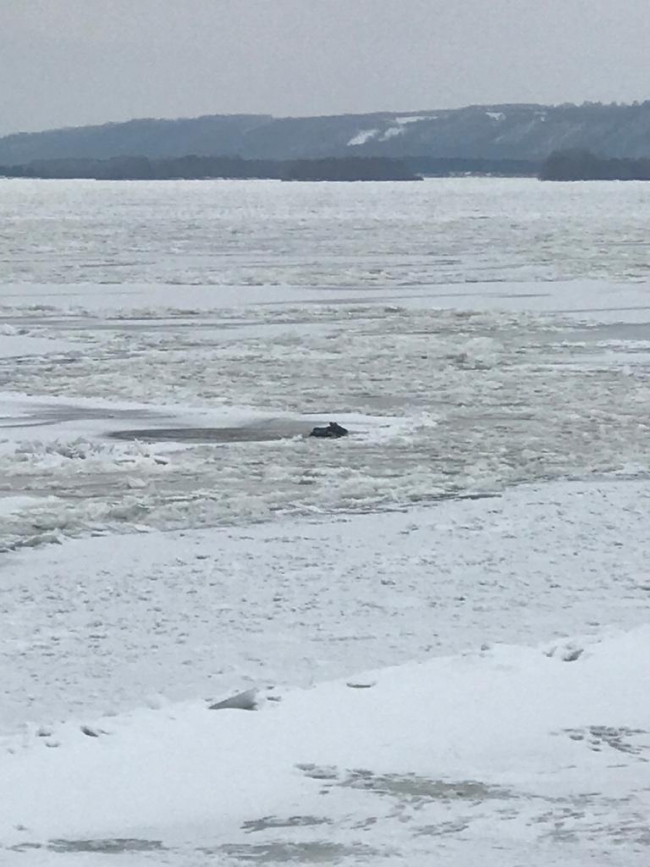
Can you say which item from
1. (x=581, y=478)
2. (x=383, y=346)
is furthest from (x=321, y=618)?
(x=383, y=346)

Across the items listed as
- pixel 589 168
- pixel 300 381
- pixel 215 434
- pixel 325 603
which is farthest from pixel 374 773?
pixel 589 168

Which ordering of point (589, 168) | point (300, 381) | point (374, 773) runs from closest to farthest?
1. point (374, 773)
2. point (300, 381)
3. point (589, 168)

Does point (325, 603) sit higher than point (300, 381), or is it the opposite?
point (300, 381)

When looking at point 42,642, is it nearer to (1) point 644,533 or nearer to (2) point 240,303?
(1) point 644,533

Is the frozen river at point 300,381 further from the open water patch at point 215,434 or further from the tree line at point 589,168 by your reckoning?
the tree line at point 589,168

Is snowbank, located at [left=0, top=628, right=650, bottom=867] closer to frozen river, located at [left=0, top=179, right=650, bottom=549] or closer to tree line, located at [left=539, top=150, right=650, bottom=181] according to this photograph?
frozen river, located at [left=0, top=179, right=650, bottom=549]

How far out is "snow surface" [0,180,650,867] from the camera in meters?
3.40

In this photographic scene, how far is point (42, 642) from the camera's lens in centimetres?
475

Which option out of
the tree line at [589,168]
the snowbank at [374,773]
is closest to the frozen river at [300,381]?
the snowbank at [374,773]

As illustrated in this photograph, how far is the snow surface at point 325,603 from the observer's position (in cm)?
340

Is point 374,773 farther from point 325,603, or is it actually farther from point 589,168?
point 589,168

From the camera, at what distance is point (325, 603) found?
17.2 ft

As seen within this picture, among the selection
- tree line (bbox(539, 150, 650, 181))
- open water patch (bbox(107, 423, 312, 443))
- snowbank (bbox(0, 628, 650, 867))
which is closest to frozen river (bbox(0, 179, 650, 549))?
open water patch (bbox(107, 423, 312, 443))

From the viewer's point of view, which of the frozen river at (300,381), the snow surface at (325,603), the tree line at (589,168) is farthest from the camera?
the tree line at (589,168)
